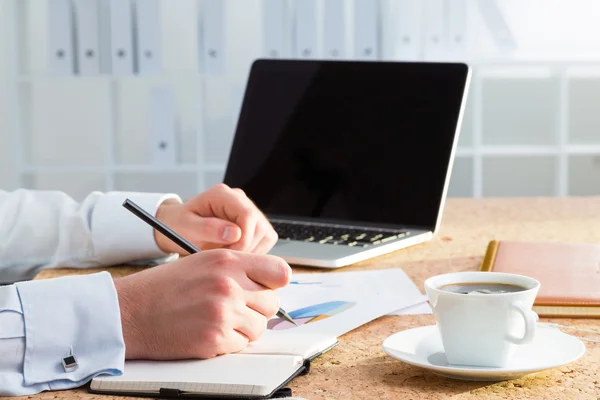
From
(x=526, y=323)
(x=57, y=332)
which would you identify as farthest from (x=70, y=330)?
(x=526, y=323)

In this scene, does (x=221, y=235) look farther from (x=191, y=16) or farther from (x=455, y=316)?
(x=191, y=16)

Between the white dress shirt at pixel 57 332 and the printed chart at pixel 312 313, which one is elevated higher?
the white dress shirt at pixel 57 332

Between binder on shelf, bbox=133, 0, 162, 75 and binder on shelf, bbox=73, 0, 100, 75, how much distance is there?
0.45 ft

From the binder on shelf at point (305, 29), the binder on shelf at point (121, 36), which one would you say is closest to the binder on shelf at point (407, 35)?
the binder on shelf at point (305, 29)

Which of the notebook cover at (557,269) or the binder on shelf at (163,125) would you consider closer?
the notebook cover at (557,269)

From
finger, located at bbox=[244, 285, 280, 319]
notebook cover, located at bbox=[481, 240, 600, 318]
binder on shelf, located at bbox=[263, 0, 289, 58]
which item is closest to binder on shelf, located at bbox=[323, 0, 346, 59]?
binder on shelf, located at bbox=[263, 0, 289, 58]

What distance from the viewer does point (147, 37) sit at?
10.5 ft

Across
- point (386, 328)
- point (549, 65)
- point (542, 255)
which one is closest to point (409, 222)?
point (542, 255)

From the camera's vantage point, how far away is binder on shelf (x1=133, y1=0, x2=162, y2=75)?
317cm

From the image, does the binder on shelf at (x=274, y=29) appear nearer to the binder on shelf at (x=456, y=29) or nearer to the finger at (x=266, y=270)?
the binder on shelf at (x=456, y=29)

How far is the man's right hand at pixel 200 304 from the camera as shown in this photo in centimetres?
79

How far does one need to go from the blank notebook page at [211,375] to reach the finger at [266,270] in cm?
7

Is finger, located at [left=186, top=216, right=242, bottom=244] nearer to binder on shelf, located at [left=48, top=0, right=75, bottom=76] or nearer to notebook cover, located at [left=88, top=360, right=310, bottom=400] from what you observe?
notebook cover, located at [left=88, top=360, right=310, bottom=400]

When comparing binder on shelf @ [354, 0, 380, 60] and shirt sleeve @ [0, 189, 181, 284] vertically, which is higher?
binder on shelf @ [354, 0, 380, 60]
